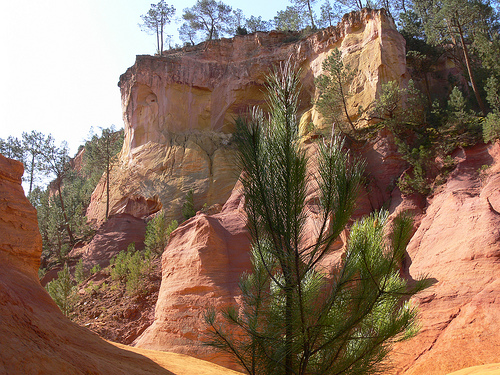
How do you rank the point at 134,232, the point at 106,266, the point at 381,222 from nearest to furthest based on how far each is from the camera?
the point at 381,222, the point at 106,266, the point at 134,232

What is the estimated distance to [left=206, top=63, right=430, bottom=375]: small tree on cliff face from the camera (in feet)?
19.8

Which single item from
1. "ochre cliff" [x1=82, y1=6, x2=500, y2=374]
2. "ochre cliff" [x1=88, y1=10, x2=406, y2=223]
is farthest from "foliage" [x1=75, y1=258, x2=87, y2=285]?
"ochre cliff" [x1=82, y1=6, x2=500, y2=374]

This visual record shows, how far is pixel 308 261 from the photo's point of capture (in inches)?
250

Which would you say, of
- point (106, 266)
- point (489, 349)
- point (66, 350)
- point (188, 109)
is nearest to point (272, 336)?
point (66, 350)

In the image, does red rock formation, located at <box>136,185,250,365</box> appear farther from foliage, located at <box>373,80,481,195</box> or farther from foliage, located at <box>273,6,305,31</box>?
foliage, located at <box>273,6,305,31</box>

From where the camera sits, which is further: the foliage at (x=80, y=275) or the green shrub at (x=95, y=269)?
the green shrub at (x=95, y=269)

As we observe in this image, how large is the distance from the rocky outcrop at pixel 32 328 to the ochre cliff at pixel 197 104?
18.5 metres

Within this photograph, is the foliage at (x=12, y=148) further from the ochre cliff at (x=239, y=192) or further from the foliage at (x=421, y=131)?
the foliage at (x=421, y=131)

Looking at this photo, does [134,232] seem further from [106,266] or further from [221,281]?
[221,281]

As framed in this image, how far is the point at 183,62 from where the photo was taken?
33.5 meters

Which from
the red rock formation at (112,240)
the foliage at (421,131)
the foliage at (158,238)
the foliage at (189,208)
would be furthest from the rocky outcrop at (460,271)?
the red rock formation at (112,240)

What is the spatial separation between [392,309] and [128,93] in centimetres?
3182

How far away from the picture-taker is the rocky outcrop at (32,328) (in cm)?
486

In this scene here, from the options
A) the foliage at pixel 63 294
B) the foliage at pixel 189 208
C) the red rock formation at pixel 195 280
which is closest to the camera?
the red rock formation at pixel 195 280
